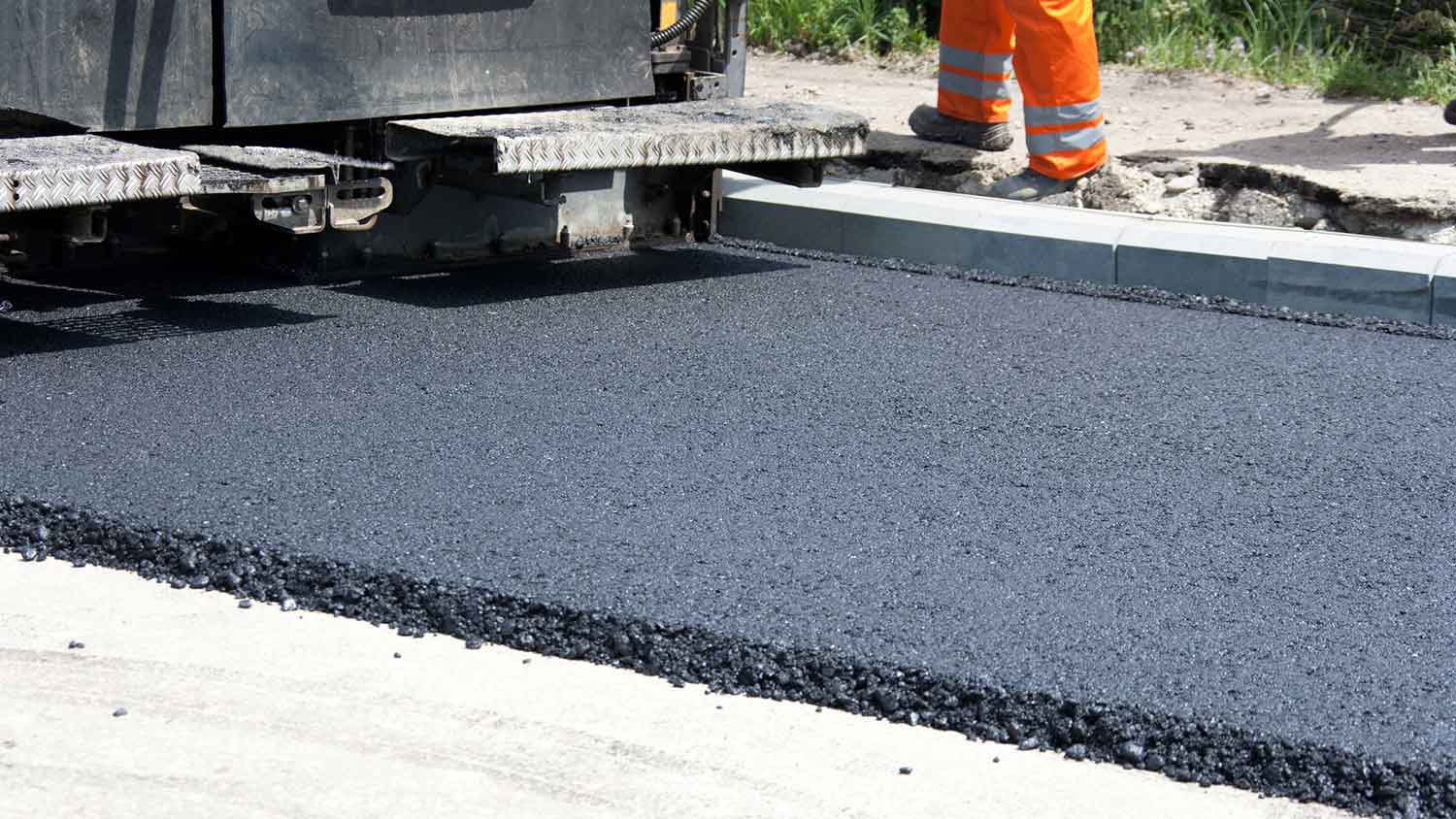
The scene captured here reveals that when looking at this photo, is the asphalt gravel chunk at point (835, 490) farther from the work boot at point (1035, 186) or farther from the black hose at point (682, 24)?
the work boot at point (1035, 186)

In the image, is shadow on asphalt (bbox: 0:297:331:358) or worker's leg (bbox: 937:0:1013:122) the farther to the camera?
worker's leg (bbox: 937:0:1013:122)

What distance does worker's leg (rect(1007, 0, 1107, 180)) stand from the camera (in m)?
6.66

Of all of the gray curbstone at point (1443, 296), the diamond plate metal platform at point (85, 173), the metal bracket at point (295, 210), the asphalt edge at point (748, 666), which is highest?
the diamond plate metal platform at point (85, 173)

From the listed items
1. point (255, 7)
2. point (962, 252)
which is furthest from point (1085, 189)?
point (255, 7)

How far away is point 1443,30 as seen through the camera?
9297 mm

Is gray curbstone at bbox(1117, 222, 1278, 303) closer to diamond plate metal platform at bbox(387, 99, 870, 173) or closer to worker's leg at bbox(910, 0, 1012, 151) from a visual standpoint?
diamond plate metal platform at bbox(387, 99, 870, 173)

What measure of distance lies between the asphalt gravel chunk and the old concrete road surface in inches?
3.6

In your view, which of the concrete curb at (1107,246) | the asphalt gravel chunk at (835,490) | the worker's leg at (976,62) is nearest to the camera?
the asphalt gravel chunk at (835,490)

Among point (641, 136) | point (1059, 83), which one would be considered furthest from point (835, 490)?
point (1059, 83)

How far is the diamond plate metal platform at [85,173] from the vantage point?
4414 millimetres

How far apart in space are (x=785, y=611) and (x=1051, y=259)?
3.13 m

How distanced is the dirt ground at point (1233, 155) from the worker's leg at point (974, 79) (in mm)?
91

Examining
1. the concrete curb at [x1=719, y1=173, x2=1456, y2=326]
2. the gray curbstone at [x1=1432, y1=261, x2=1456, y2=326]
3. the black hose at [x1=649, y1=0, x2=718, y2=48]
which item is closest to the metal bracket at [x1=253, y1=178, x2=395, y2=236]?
the black hose at [x1=649, y1=0, x2=718, y2=48]

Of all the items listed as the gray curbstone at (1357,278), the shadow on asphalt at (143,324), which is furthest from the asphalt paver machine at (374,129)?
the gray curbstone at (1357,278)
